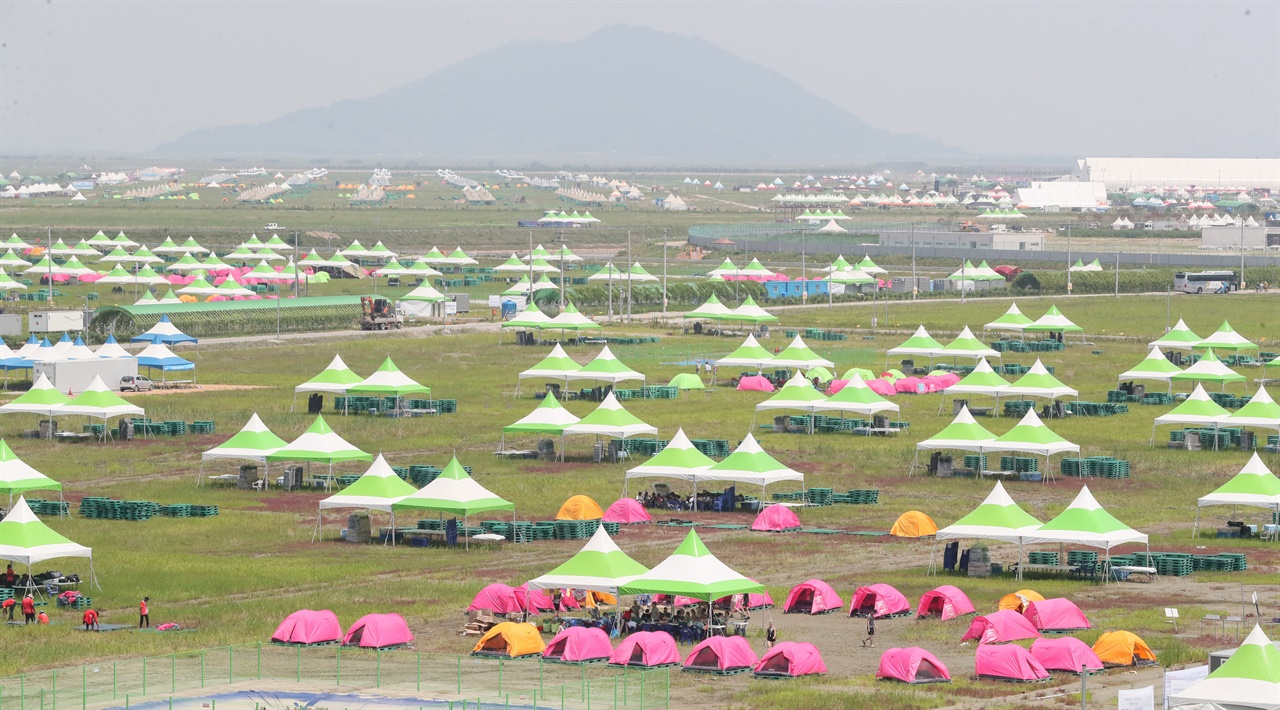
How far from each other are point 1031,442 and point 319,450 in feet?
72.1

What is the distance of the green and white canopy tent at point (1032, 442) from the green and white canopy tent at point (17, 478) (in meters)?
28.0

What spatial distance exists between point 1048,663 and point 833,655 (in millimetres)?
4135

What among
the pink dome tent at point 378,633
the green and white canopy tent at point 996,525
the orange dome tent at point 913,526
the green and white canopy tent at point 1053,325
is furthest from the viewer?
the green and white canopy tent at point 1053,325

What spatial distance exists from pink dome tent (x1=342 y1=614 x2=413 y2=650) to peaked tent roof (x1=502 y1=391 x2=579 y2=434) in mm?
24738

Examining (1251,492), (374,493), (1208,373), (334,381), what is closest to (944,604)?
(1251,492)

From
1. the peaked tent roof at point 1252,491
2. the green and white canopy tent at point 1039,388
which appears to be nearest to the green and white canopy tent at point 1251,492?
the peaked tent roof at point 1252,491

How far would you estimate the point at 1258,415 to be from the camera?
64.1 metres

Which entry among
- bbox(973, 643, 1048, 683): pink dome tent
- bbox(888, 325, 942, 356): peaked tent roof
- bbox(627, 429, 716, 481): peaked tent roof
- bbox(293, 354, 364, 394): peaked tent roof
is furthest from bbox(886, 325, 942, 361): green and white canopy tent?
bbox(973, 643, 1048, 683): pink dome tent

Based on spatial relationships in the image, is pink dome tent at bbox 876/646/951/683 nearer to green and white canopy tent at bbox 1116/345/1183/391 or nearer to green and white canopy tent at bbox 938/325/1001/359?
green and white canopy tent at bbox 1116/345/1183/391

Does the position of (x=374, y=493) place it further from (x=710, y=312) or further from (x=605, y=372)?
(x=710, y=312)

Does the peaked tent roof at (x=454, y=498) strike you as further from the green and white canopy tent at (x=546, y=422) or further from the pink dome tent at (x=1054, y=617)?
the pink dome tent at (x=1054, y=617)

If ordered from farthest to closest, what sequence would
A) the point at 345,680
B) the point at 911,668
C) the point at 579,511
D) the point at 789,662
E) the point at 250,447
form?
1. the point at 250,447
2. the point at 579,511
3. the point at 789,662
4. the point at 911,668
5. the point at 345,680

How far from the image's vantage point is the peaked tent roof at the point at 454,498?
4772 centimetres

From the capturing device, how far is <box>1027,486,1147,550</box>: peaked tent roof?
142 feet
